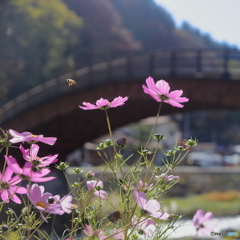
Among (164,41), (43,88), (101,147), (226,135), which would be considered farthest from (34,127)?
(226,135)

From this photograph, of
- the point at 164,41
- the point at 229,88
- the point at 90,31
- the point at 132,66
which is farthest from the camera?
the point at 164,41

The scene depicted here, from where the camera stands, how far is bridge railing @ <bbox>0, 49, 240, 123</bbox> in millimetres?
13445

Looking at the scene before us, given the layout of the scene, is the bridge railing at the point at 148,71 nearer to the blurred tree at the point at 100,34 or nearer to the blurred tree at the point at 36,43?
the blurred tree at the point at 36,43

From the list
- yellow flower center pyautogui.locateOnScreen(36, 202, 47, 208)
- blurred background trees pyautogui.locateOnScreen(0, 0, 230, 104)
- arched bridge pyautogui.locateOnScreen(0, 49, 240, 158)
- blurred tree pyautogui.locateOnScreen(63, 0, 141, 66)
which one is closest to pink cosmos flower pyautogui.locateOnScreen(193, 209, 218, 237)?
yellow flower center pyautogui.locateOnScreen(36, 202, 47, 208)

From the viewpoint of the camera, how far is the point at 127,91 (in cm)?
1402

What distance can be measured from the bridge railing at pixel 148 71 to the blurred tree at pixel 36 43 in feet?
43.8

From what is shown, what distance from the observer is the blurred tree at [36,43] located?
3123 centimetres

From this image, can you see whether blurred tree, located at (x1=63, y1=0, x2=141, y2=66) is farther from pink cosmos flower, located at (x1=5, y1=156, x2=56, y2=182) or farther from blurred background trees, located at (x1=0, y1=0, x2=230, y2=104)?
pink cosmos flower, located at (x1=5, y1=156, x2=56, y2=182)

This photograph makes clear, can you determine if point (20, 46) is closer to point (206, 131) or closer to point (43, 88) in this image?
point (43, 88)

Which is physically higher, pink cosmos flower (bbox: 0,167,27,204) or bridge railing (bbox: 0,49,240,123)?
pink cosmos flower (bbox: 0,167,27,204)

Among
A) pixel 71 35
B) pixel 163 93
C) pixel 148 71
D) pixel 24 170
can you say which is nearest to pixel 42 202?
pixel 24 170

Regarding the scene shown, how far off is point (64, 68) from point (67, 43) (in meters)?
5.37

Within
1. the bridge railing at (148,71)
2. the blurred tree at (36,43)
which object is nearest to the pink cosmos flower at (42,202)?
the bridge railing at (148,71)

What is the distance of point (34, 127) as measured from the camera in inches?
583
